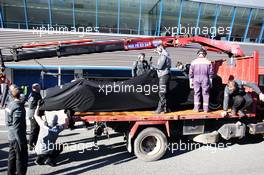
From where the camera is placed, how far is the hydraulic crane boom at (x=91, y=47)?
7492 mm

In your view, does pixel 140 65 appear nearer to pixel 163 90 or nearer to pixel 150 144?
pixel 163 90

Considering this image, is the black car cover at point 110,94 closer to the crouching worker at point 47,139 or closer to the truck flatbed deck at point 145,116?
the truck flatbed deck at point 145,116

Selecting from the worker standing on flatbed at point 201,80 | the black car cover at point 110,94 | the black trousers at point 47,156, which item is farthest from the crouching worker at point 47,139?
the worker standing on flatbed at point 201,80

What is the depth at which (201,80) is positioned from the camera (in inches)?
291

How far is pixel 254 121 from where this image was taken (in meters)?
8.12

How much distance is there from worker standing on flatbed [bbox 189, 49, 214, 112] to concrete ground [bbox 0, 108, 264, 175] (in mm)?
1231

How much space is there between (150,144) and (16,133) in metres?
3.21

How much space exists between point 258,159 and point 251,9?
64.1 ft

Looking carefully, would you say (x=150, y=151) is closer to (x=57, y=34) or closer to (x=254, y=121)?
(x=254, y=121)

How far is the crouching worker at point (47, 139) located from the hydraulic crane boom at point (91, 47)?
173 centimetres

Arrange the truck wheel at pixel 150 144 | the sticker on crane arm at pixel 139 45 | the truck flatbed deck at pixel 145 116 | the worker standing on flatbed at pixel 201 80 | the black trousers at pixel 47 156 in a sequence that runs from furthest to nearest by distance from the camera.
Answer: the sticker on crane arm at pixel 139 45 < the worker standing on flatbed at pixel 201 80 < the truck wheel at pixel 150 144 < the truck flatbed deck at pixel 145 116 < the black trousers at pixel 47 156

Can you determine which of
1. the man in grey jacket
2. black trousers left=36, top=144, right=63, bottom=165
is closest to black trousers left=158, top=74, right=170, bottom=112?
the man in grey jacket

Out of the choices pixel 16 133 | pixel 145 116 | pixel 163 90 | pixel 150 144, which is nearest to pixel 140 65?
pixel 163 90

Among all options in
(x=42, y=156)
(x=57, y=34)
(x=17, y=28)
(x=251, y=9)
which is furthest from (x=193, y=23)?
(x=42, y=156)
